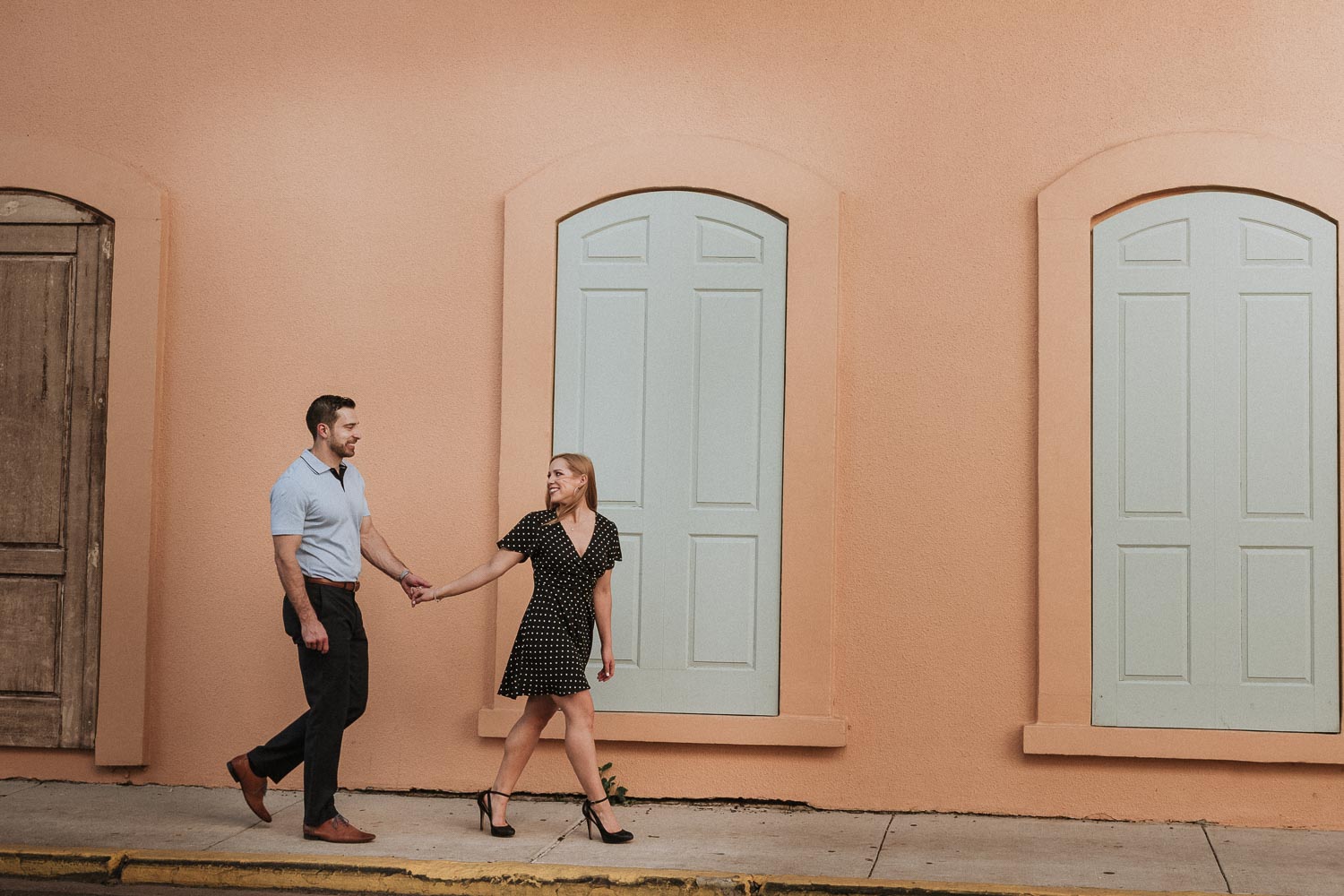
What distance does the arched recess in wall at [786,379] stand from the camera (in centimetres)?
669

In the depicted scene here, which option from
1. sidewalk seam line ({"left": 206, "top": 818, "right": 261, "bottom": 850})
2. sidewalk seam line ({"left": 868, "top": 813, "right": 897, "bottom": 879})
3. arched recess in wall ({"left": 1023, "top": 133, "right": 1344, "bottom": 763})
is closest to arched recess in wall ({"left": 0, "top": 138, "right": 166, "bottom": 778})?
sidewalk seam line ({"left": 206, "top": 818, "right": 261, "bottom": 850})

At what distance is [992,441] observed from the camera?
6.69 m

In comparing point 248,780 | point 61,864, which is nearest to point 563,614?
point 248,780

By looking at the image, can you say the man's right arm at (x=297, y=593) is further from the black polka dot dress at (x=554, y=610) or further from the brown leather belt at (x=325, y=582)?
the black polka dot dress at (x=554, y=610)

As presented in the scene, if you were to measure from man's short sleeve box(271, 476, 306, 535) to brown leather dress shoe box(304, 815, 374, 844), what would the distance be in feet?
4.14

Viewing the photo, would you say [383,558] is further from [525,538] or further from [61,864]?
[61,864]

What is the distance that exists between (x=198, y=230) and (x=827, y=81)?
3.39 meters

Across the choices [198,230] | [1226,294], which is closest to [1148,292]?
[1226,294]

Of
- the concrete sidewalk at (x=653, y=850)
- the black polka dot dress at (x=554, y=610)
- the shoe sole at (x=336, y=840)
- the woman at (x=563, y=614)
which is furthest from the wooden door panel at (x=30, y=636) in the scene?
the black polka dot dress at (x=554, y=610)

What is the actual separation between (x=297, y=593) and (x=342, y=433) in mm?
727

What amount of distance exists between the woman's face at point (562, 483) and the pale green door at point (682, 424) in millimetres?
1014

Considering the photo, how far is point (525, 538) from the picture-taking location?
593 centimetres

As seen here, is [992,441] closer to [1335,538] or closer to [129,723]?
[1335,538]

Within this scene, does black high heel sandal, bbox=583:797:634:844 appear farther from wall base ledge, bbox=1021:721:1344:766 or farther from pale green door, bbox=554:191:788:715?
wall base ledge, bbox=1021:721:1344:766
